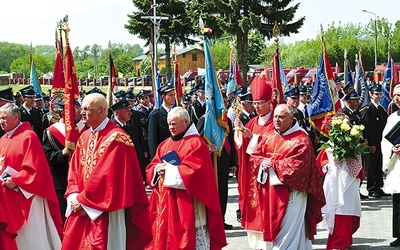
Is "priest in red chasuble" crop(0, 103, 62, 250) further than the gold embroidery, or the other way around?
"priest in red chasuble" crop(0, 103, 62, 250)

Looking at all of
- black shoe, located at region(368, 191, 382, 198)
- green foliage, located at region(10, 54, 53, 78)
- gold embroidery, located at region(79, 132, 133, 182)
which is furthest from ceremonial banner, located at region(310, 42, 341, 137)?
green foliage, located at region(10, 54, 53, 78)

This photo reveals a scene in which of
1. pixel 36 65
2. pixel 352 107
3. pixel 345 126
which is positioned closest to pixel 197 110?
pixel 352 107

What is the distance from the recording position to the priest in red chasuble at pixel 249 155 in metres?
8.36

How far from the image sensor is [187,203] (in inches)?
291

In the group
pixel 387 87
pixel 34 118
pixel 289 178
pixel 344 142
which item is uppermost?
pixel 387 87

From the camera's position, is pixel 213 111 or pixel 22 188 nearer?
Answer: pixel 22 188

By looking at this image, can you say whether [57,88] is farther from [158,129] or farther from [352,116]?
[352,116]

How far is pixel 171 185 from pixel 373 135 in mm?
7839

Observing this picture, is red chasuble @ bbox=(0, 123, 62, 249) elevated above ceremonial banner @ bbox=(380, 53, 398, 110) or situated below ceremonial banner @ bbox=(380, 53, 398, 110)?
below

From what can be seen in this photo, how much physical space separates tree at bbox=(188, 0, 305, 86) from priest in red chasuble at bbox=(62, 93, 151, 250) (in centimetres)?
3869

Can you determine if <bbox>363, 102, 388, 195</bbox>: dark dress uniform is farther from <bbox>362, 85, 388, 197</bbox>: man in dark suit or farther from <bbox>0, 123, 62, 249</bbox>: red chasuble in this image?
<bbox>0, 123, 62, 249</bbox>: red chasuble

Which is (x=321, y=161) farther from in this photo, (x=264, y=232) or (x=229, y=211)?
(x=229, y=211)

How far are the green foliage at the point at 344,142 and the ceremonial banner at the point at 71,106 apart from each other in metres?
3.29

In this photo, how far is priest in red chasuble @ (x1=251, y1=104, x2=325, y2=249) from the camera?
784 centimetres
